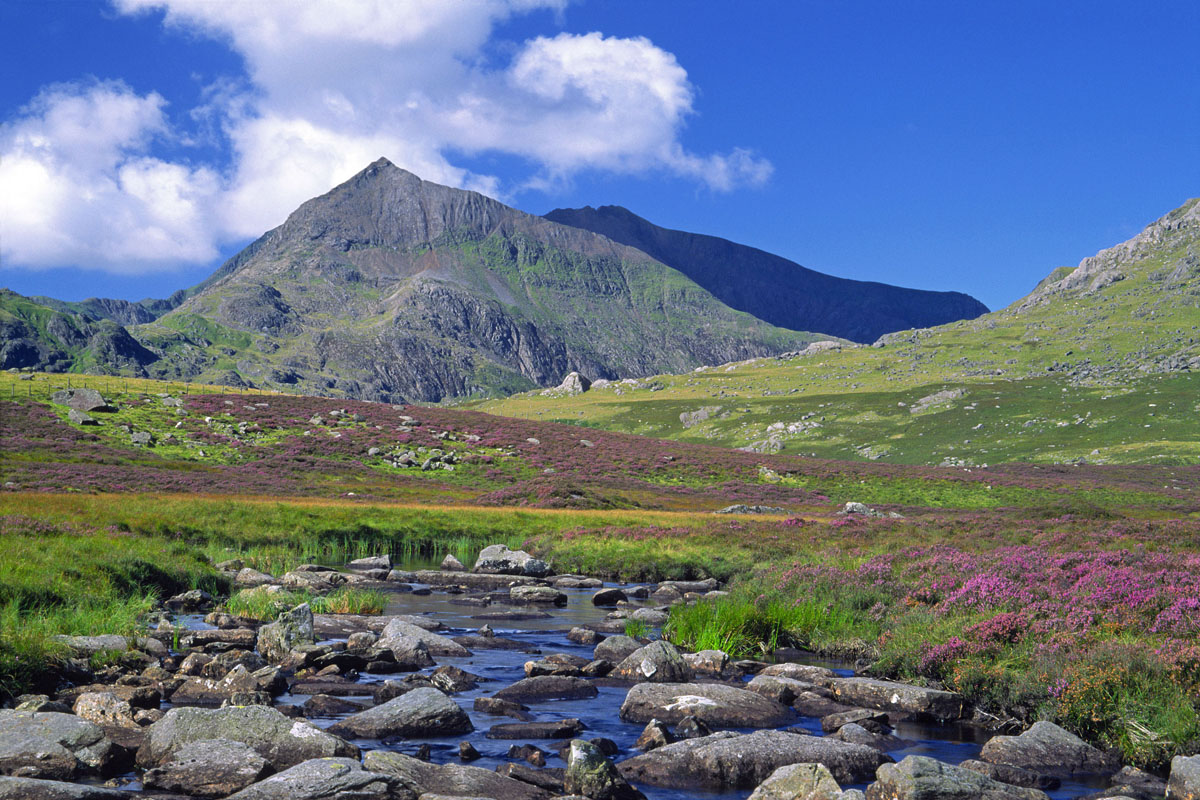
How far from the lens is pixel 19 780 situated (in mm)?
9664

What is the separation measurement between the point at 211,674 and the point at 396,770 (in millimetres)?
7717

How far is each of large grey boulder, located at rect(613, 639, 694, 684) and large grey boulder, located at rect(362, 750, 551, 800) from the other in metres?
7.30

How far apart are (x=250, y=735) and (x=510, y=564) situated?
27276 millimetres

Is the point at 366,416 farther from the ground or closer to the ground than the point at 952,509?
farther from the ground

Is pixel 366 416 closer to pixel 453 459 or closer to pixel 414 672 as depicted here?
pixel 453 459

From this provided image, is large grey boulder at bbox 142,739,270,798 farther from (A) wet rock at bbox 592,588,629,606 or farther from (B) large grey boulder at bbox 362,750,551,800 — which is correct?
(A) wet rock at bbox 592,588,629,606

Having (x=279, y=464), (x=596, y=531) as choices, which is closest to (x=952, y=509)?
(x=596, y=531)

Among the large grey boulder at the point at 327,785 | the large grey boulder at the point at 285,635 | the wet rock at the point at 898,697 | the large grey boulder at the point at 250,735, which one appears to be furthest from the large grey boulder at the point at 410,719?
the wet rock at the point at 898,697

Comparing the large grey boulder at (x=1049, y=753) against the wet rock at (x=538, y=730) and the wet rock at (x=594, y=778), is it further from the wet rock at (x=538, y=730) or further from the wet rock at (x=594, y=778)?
the wet rock at (x=538, y=730)

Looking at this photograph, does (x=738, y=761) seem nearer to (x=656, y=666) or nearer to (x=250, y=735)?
(x=656, y=666)

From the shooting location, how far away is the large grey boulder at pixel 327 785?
9.91 meters

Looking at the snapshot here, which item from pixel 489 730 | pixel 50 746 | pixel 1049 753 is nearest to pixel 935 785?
pixel 1049 753

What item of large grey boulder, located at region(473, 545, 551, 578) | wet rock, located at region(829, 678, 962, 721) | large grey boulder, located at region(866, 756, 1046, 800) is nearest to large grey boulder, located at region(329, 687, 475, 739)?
large grey boulder, located at region(866, 756, 1046, 800)

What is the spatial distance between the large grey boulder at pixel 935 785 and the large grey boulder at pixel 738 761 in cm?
126
